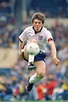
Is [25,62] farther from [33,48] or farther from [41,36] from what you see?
[33,48]

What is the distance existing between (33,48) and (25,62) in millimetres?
11053

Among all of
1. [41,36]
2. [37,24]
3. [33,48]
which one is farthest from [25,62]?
[33,48]

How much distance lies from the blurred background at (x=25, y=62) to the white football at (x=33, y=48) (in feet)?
21.0

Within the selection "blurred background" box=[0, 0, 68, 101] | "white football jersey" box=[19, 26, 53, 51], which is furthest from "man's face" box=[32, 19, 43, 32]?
"blurred background" box=[0, 0, 68, 101]

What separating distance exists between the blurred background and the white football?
21.0 feet

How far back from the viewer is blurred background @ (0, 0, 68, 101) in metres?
17.2

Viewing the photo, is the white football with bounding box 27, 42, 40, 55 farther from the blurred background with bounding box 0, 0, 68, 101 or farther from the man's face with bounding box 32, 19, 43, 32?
the blurred background with bounding box 0, 0, 68, 101

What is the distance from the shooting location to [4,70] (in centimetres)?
1981

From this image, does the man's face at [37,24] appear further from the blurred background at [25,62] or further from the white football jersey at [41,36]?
the blurred background at [25,62]

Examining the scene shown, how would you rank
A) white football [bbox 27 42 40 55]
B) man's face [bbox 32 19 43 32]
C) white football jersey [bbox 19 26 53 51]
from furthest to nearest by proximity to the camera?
white football jersey [bbox 19 26 53 51]
man's face [bbox 32 19 43 32]
white football [bbox 27 42 40 55]

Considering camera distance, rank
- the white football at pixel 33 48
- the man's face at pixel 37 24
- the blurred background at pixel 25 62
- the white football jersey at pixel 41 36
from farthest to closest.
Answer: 1. the blurred background at pixel 25 62
2. the white football jersey at pixel 41 36
3. the man's face at pixel 37 24
4. the white football at pixel 33 48

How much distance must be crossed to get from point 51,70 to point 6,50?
310 cm

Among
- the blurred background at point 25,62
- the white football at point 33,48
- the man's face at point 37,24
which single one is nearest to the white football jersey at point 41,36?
the man's face at point 37,24

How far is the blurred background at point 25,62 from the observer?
56.3 feet
